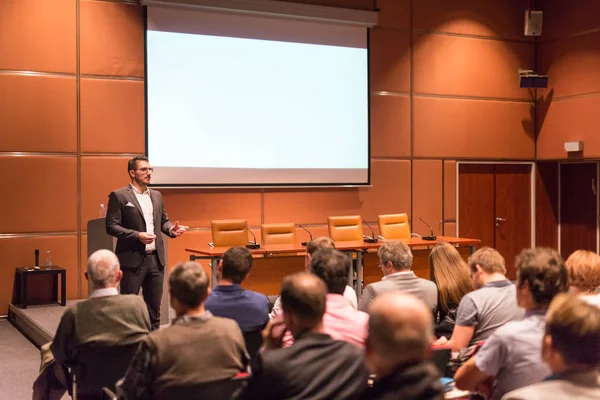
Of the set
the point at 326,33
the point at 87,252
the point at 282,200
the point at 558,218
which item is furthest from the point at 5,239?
the point at 558,218

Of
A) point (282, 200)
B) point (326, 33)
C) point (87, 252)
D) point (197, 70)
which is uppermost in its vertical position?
point (326, 33)

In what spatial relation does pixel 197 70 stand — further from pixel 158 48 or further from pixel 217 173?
pixel 217 173

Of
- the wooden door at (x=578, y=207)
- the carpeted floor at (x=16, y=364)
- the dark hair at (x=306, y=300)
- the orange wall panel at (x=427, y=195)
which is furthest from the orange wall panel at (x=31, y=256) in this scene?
the wooden door at (x=578, y=207)

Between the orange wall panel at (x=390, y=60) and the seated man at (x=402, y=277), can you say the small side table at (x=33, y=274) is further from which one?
the orange wall panel at (x=390, y=60)

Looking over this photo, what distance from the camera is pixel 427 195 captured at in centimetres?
994

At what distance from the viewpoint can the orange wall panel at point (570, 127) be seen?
9.68 metres

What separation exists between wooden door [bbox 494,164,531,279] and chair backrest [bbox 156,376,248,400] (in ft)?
28.5

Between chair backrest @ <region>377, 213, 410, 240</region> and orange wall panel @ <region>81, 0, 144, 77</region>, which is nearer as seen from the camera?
orange wall panel @ <region>81, 0, 144, 77</region>

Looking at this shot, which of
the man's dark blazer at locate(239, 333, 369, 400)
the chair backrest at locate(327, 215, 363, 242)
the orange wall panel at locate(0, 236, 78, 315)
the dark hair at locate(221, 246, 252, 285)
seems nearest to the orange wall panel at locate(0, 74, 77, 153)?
the orange wall panel at locate(0, 236, 78, 315)

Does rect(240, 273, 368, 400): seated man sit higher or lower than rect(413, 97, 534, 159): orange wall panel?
lower

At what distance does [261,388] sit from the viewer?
2.09m

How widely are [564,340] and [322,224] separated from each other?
7388mm

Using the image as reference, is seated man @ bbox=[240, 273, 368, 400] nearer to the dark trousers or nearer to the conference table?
the dark trousers

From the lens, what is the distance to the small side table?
7262 millimetres
